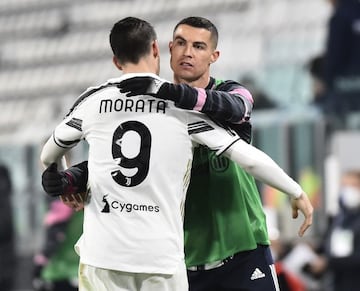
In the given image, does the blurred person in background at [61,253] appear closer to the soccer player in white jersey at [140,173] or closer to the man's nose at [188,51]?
the man's nose at [188,51]

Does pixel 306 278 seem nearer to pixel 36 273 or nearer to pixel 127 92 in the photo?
pixel 36 273

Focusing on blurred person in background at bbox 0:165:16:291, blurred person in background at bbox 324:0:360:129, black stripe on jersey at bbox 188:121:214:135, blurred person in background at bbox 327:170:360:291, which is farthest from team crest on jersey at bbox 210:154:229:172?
blurred person in background at bbox 0:165:16:291

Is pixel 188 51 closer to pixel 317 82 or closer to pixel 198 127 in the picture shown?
pixel 198 127

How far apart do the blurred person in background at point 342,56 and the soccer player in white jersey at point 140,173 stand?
5.08 metres

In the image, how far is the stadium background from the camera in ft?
29.5

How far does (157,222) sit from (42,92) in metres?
6.13

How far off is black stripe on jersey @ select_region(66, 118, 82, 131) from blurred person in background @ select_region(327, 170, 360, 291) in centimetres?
415

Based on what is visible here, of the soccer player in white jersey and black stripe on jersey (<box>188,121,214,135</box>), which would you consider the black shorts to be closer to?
the soccer player in white jersey

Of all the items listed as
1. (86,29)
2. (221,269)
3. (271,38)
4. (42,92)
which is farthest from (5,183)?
(221,269)

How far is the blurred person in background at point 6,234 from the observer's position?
31.2 feet

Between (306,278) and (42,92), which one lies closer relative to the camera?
(306,278)

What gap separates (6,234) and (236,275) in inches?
214

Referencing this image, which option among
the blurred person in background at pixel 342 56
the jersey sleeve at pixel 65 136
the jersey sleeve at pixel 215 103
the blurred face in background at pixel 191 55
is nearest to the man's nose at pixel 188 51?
the blurred face in background at pixel 191 55

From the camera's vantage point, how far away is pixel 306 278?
28.5 ft
